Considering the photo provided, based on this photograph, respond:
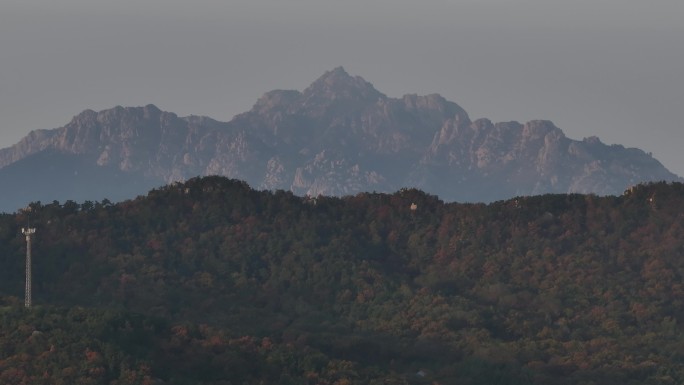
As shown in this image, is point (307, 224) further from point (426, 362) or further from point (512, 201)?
point (426, 362)

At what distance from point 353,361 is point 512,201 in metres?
59.5

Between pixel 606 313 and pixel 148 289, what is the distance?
36.2 m

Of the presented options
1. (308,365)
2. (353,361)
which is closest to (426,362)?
(353,361)

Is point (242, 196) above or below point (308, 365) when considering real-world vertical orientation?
above

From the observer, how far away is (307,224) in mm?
176125

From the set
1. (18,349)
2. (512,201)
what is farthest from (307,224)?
(18,349)

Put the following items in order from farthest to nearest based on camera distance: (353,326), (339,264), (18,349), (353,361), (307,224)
A: (307,224)
(339,264)
(353,326)
(353,361)
(18,349)

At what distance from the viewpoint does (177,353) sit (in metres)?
118

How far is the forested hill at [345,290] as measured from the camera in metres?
117

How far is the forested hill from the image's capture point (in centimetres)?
11706

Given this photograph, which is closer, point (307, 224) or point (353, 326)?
point (353, 326)

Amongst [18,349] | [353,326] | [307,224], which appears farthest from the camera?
[307,224]

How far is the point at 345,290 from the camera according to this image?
6245 inches

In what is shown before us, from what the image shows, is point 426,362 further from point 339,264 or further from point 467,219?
point 467,219
